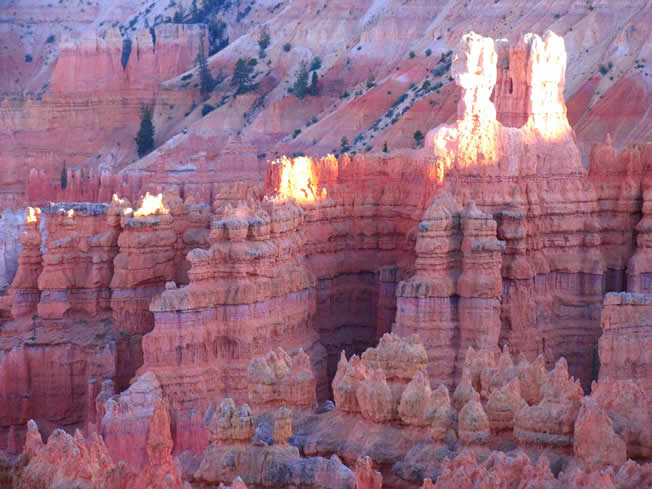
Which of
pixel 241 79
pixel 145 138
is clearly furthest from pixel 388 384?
pixel 145 138

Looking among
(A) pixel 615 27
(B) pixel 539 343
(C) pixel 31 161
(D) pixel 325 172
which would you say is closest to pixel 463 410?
(B) pixel 539 343

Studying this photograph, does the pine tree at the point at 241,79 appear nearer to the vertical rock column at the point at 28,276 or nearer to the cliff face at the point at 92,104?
the cliff face at the point at 92,104

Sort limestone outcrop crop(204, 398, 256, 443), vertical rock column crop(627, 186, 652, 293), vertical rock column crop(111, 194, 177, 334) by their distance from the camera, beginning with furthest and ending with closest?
vertical rock column crop(627, 186, 652, 293) < vertical rock column crop(111, 194, 177, 334) < limestone outcrop crop(204, 398, 256, 443)

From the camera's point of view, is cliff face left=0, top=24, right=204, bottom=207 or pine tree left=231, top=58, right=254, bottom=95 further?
cliff face left=0, top=24, right=204, bottom=207

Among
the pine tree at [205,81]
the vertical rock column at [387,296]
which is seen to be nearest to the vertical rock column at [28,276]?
the vertical rock column at [387,296]

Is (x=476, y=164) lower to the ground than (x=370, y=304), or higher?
higher

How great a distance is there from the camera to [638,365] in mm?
42750

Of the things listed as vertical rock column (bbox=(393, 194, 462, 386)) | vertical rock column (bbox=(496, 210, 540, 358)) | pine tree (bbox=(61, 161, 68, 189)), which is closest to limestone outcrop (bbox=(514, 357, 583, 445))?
vertical rock column (bbox=(393, 194, 462, 386))

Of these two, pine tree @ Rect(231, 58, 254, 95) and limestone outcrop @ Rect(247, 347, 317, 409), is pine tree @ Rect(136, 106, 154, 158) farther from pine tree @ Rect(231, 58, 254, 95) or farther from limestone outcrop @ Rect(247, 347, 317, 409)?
limestone outcrop @ Rect(247, 347, 317, 409)

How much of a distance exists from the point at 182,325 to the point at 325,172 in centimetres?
985

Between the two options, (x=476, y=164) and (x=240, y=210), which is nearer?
(x=240, y=210)

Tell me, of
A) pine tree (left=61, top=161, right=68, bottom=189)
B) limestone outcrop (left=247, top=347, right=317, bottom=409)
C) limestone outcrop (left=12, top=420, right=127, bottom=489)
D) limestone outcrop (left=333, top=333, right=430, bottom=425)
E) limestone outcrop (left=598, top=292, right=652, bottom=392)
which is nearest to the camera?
limestone outcrop (left=12, top=420, right=127, bottom=489)

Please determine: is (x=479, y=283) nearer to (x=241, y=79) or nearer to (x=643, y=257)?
(x=643, y=257)

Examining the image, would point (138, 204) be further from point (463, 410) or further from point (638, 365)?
point (463, 410)
